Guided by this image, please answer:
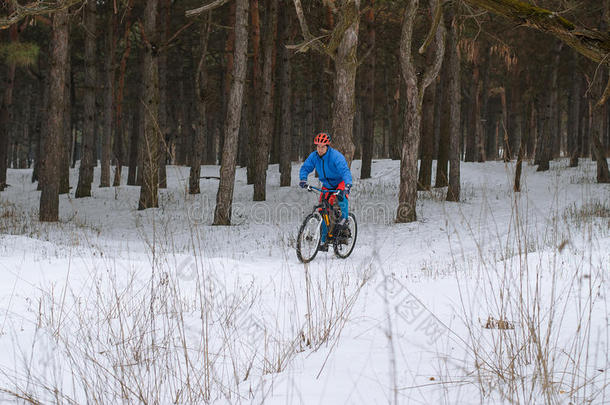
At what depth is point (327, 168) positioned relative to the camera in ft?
27.2

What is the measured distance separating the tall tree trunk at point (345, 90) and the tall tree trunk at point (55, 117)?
276 inches

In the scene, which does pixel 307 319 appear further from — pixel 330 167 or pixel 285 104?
pixel 285 104

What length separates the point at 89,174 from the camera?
1808cm

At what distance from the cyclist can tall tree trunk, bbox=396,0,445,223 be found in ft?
14.8

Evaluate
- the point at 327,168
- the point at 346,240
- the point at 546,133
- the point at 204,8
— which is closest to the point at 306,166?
the point at 327,168

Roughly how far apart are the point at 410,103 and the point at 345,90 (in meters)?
2.23

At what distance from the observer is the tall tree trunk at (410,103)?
12.2 m

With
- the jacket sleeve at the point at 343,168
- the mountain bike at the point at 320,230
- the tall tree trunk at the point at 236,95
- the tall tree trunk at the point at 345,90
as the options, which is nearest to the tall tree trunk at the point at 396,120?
the tall tree trunk at the point at 345,90

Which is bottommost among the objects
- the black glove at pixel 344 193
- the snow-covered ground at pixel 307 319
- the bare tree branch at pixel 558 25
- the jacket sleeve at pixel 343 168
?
the snow-covered ground at pixel 307 319

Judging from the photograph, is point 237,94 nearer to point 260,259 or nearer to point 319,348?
point 260,259

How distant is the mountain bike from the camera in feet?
26.6

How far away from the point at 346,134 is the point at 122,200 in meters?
10.5

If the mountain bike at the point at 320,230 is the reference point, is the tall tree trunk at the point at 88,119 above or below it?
above

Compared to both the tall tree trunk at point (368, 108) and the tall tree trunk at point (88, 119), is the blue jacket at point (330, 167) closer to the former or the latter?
the tall tree trunk at point (368, 108)
